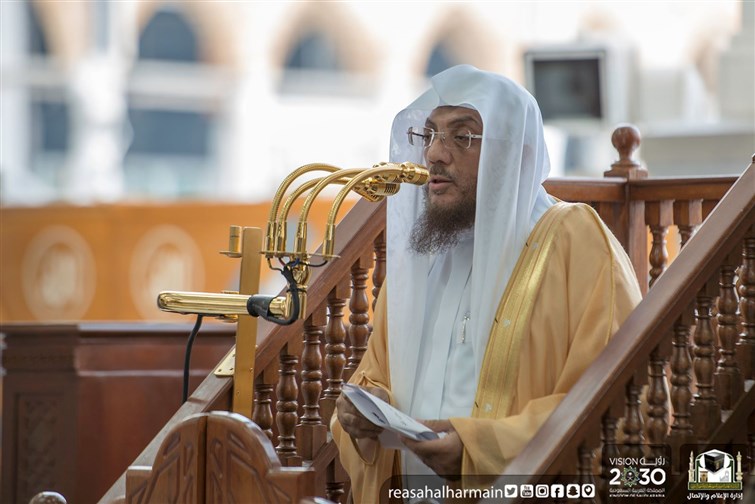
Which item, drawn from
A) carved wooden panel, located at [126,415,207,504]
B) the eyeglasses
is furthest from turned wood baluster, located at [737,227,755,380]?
carved wooden panel, located at [126,415,207,504]

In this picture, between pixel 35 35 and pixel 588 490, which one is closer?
pixel 588 490

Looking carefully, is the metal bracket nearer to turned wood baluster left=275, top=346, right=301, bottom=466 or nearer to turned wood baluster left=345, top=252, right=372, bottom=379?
turned wood baluster left=275, top=346, right=301, bottom=466

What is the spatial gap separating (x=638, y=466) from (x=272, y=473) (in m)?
1.06

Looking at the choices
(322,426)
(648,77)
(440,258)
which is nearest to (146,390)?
(322,426)

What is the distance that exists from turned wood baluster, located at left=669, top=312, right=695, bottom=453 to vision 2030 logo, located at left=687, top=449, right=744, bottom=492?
0.05 metres

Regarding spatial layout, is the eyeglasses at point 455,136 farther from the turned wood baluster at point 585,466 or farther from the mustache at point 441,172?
the turned wood baluster at point 585,466

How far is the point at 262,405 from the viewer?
148 inches

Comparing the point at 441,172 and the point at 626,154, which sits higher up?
the point at 626,154

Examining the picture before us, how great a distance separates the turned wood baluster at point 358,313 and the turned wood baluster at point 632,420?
1.08 metres

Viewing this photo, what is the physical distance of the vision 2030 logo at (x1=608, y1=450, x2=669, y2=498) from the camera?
3104mm

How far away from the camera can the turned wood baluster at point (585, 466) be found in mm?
→ 2990

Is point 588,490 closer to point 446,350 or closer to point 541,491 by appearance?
point 541,491

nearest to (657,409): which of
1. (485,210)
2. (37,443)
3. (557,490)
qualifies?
(557,490)

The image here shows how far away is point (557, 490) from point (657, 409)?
429mm
